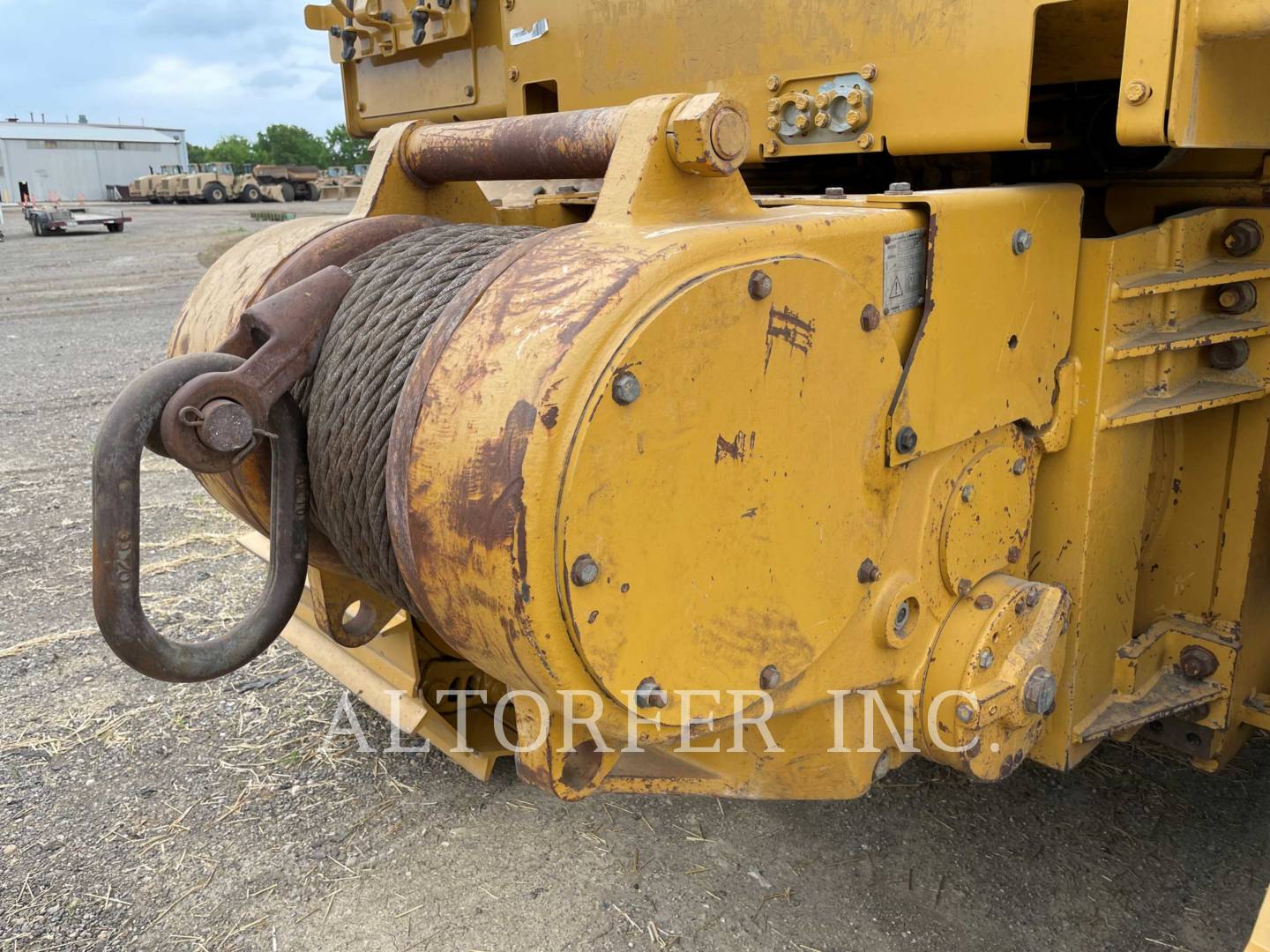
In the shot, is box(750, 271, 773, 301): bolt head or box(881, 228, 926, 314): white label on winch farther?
box(881, 228, 926, 314): white label on winch

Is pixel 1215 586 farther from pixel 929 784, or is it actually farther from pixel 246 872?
pixel 246 872

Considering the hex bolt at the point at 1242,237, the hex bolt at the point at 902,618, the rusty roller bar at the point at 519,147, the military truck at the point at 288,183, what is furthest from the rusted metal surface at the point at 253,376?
the military truck at the point at 288,183

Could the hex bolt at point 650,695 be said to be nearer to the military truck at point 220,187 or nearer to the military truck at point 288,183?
the military truck at point 288,183

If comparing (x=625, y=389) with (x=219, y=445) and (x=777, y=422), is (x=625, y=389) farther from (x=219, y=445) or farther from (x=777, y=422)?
(x=219, y=445)

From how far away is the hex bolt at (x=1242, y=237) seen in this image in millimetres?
2135

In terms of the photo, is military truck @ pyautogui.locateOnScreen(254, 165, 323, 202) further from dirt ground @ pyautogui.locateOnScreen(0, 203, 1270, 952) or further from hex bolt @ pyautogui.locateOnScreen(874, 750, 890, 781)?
hex bolt @ pyautogui.locateOnScreen(874, 750, 890, 781)

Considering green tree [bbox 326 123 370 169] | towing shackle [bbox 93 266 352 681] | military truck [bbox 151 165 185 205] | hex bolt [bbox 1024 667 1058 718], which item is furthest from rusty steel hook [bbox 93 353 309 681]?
green tree [bbox 326 123 370 169]

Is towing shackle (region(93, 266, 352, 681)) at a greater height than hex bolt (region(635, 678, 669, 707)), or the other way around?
towing shackle (region(93, 266, 352, 681))

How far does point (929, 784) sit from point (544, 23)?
7.15 feet

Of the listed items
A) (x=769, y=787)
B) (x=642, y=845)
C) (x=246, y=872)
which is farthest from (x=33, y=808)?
(x=769, y=787)

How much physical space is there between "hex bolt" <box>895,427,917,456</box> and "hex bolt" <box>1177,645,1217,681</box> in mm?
1094

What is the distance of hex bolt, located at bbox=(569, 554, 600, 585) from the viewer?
1.35 m

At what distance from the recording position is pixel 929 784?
275 cm

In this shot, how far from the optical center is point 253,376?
1.61 m
